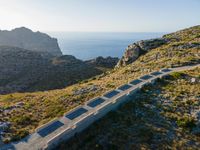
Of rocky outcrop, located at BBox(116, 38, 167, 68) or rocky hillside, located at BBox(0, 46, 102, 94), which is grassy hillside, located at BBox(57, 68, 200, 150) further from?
rocky hillside, located at BBox(0, 46, 102, 94)

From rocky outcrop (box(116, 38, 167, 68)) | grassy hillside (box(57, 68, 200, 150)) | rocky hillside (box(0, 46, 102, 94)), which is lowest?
rocky hillside (box(0, 46, 102, 94))

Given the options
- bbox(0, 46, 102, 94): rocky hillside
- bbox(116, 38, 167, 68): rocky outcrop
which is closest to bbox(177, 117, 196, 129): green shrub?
bbox(116, 38, 167, 68): rocky outcrop

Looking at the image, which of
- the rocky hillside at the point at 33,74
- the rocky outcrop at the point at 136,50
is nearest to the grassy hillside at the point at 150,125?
the rocky outcrop at the point at 136,50

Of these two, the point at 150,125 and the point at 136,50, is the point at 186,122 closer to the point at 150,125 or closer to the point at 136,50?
the point at 150,125

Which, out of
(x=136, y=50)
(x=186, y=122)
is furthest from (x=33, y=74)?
(x=186, y=122)

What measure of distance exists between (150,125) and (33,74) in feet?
443

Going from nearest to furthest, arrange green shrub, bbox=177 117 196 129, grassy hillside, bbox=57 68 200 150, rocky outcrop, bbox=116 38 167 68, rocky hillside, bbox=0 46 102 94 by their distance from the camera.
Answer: grassy hillside, bbox=57 68 200 150
green shrub, bbox=177 117 196 129
rocky outcrop, bbox=116 38 167 68
rocky hillside, bbox=0 46 102 94

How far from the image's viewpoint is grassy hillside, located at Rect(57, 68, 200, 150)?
23.0 metres

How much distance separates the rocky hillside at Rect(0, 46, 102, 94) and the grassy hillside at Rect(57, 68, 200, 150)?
8496 centimetres

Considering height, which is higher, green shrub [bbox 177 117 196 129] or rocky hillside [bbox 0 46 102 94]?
green shrub [bbox 177 117 196 129]

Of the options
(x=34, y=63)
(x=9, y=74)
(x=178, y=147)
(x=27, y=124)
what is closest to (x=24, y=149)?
(x=27, y=124)

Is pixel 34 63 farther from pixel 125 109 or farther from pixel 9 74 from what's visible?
pixel 125 109

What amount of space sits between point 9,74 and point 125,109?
139182 millimetres

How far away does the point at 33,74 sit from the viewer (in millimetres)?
152750
